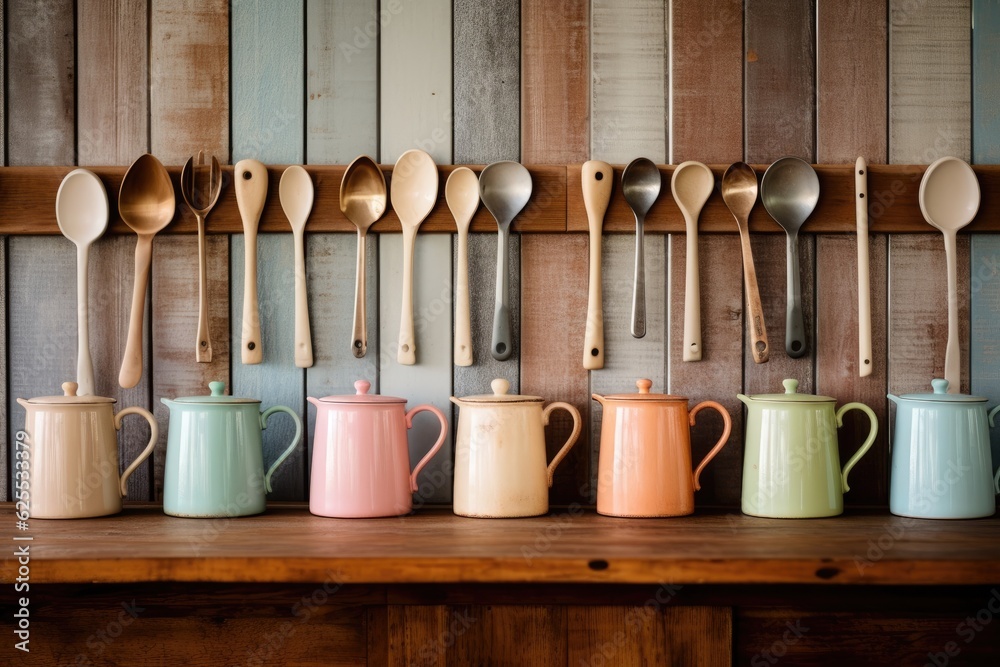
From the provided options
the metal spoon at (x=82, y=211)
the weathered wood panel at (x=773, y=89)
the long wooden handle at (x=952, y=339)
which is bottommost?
the long wooden handle at (x=952, y=339)

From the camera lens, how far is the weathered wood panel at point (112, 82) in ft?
5.01

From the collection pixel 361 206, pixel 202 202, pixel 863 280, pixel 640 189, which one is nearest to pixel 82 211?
pixel 202 202

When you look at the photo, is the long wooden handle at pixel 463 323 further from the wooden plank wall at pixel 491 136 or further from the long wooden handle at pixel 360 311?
the long wooden handle at pixel 360 311

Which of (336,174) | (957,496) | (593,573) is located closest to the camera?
(593,573)

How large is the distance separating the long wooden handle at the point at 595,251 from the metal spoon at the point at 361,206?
0.35m

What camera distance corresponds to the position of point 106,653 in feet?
3.81

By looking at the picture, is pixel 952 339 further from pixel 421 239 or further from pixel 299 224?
pixel 299 224

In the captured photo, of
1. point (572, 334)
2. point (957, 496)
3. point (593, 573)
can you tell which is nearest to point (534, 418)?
point (572, 334)

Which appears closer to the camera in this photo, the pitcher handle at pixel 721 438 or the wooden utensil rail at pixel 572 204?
the pitcher handle at pixel 721 438

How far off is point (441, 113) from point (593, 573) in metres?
0.84

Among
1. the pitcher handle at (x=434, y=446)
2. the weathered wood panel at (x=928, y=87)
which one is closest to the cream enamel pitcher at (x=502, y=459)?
the pitcher handle at (x=434, y=446)

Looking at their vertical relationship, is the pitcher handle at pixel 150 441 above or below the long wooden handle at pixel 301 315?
below

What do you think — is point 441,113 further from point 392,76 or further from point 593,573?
point 593,573

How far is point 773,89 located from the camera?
1523mm
